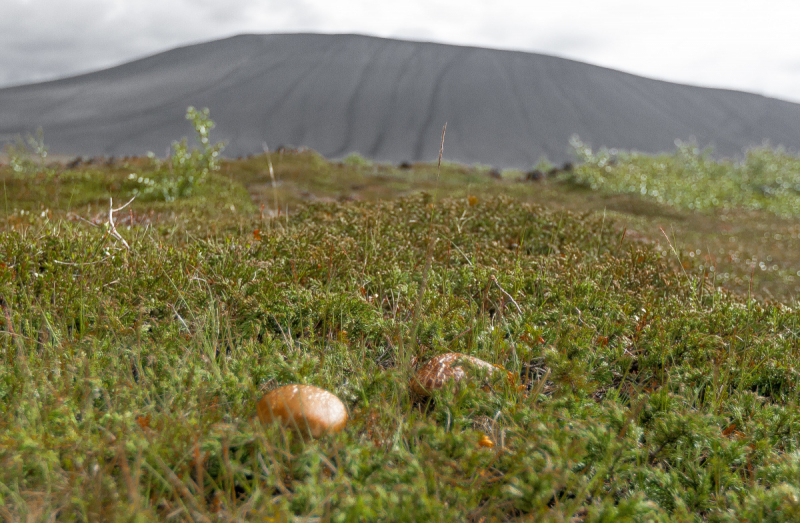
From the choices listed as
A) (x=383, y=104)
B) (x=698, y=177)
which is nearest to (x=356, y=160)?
(x=383, y=104)

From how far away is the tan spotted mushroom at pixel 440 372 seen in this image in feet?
7.51

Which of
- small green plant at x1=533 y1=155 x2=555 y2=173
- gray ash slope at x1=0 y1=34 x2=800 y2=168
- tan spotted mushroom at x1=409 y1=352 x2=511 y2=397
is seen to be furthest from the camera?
gray ash slope at x1=0 y1=34 x2=800 y2=168

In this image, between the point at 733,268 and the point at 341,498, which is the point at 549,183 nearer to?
the point at 733,268

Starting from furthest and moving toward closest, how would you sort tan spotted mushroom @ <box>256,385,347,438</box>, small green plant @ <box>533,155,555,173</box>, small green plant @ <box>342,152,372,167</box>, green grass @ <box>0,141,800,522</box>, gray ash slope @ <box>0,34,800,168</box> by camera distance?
1. gray ash slope @ <box>0,34,800,168</box>
2. small green plant @ <box>533,155,555,173</box>
3. small green plant @ <box>342,152,372,167</box>
4. tan spotted mushroom @ <box>256,385,347,438</box>
5. green grass @ <box>0,141,800,522</box>

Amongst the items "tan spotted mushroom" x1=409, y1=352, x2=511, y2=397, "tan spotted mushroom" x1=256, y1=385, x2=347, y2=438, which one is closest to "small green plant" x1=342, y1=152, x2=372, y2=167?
"tan spotted mushroom" x1=409, y1=352, x2=511, y2=397

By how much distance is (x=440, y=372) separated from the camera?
2361 millimetres

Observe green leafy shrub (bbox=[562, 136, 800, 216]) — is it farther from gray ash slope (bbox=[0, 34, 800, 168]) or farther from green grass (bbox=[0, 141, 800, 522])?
green grass (bbox=[0, 141, 800, 522])

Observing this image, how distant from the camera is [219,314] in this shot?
2.91 meters

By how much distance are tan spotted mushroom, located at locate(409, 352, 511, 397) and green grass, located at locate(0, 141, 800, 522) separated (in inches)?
3.6

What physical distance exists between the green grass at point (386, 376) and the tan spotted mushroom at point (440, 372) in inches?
3.6

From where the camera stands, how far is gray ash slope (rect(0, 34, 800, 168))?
80.2 feet

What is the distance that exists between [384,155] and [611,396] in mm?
22949

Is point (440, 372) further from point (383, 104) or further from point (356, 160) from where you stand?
point (383, 104)

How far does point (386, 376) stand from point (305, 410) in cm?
47
